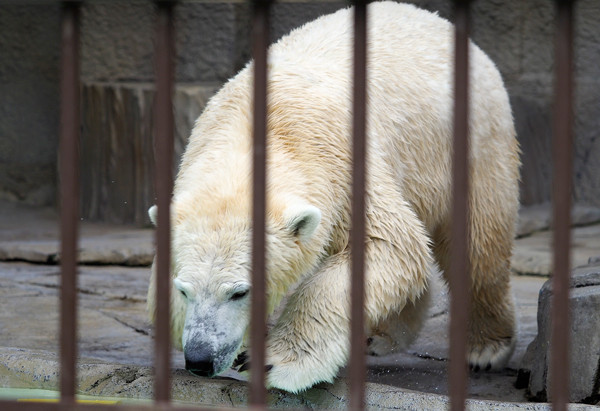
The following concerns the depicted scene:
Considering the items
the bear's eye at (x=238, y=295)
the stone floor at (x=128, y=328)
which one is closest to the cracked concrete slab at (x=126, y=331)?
the stone floor at (x=128, y=328)

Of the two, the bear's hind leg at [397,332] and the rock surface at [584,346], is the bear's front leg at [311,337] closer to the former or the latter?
the rock surface at [584,346]

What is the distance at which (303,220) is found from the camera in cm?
297

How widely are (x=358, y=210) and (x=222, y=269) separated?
1.34m

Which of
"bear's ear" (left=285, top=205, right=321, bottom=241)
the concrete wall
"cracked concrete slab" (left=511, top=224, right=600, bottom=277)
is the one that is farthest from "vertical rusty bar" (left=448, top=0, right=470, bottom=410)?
the concrete wall

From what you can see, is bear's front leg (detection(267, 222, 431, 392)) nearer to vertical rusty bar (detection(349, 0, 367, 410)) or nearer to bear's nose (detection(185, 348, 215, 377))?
bear's nose (detection(185, 348, 215, 377))

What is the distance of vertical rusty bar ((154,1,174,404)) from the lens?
1.54 metres

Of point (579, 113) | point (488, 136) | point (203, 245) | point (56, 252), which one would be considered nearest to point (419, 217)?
point (488, 136)

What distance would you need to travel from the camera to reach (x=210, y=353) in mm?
2740

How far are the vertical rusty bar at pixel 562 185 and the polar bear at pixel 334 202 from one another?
1.39 metres

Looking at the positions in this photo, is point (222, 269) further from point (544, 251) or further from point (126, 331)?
point (544, 251)

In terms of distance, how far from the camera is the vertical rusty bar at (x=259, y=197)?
1521 mm

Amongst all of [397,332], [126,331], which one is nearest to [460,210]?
[397,332]

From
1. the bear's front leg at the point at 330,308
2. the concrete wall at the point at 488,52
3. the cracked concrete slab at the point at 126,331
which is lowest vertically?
the cracked concrete slab at the point at 126,331

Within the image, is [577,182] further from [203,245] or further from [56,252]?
[203,245]
